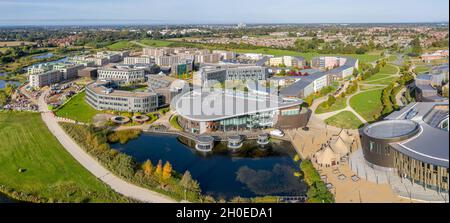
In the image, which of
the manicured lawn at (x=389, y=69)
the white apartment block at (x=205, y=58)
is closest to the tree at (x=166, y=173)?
the manicured lawn at (x=389, y=69)

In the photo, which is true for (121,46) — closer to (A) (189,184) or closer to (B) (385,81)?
(B) (385,81)

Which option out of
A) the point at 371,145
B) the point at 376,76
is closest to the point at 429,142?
the point at 371,145

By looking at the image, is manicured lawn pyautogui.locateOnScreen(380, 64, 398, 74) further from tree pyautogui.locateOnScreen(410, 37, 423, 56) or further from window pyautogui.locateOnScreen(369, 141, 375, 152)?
window pyautogui.locateOnScreen(369, 141, 375, 152)

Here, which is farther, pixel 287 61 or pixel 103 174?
pixel 287 61

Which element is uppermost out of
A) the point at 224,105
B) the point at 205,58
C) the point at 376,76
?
the point at 205,58
